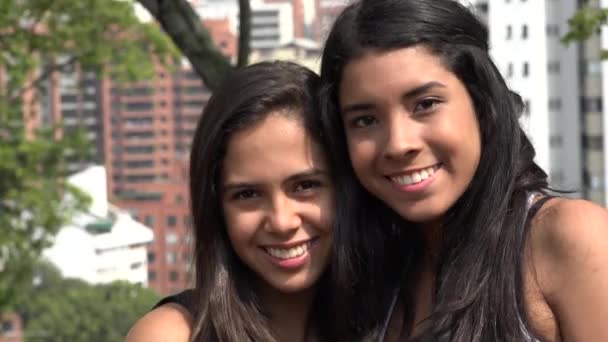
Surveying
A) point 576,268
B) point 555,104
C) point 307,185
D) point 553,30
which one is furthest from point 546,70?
point 576,268

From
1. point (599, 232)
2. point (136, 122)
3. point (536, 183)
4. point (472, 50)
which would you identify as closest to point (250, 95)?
point (472, 50)

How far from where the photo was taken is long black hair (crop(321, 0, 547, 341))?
2.38 meters

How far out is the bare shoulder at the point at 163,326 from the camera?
2600 mm

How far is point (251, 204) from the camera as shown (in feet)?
8.77

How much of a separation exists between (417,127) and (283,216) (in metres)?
0.44

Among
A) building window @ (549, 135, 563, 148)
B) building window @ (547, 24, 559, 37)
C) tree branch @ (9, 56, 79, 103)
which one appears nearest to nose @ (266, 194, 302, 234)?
tree branch @ (9, 56, 79, 103)

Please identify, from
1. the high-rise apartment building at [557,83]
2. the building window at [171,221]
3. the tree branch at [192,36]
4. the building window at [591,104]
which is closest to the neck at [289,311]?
the tree branch at [192,36]

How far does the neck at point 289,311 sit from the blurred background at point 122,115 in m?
0.23

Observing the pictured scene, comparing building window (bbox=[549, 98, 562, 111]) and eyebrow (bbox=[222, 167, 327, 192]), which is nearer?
eyebrow (bbox=[222, 167, 327, 192])

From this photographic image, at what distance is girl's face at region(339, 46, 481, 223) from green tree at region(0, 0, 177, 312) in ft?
35.4

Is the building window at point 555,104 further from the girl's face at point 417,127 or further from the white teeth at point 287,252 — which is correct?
the girl's face at point 417,127

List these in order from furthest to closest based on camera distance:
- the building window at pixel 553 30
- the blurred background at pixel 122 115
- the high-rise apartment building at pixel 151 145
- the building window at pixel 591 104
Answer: the high-rise apartment building at pixel 151 145 → the building window at pixel 553 30 → the building window at pixel 591 104 → the blurred background at pixel 122 115

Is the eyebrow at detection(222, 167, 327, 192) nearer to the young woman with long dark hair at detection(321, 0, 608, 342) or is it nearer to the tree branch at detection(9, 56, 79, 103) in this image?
the young woman with long dark hair at detection(321, 0, 608, 342)

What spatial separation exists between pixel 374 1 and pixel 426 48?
193mm
